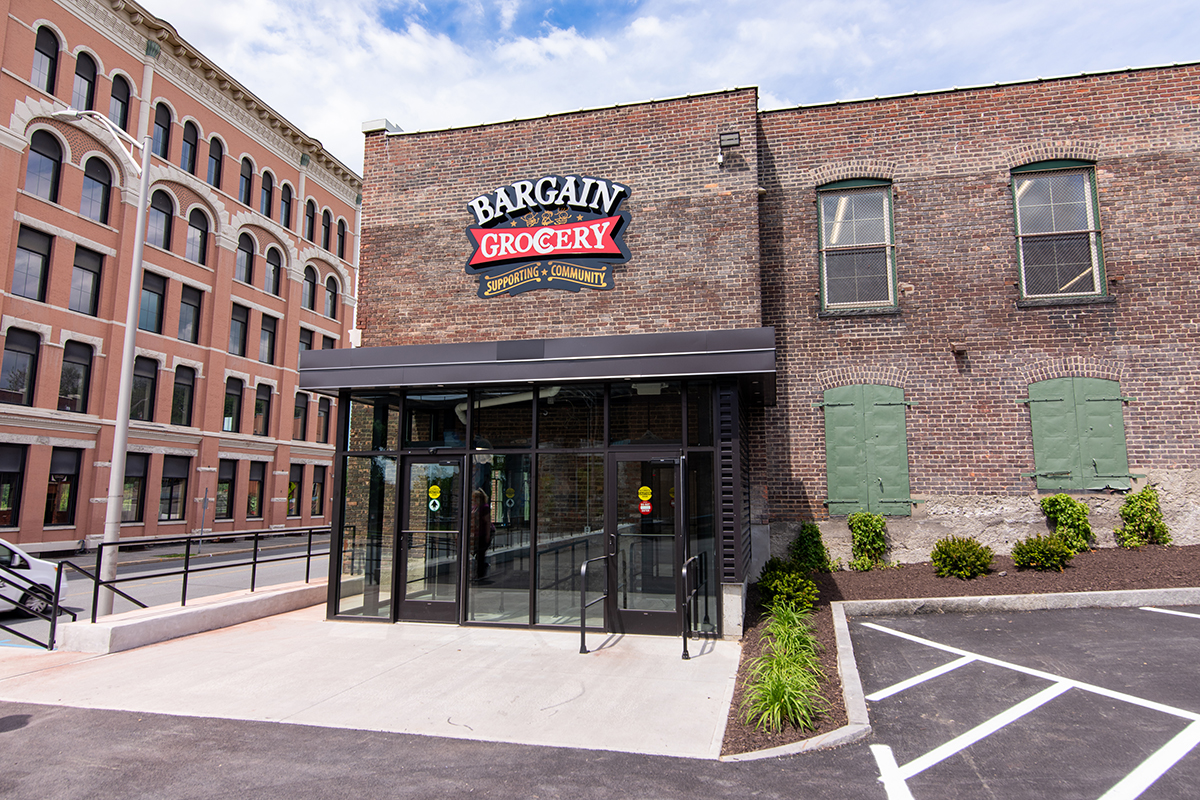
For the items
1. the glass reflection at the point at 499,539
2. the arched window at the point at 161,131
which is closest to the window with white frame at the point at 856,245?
the glass reflection at the point at 499,539

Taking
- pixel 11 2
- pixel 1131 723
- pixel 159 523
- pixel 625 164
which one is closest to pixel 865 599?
pixel 1131 723

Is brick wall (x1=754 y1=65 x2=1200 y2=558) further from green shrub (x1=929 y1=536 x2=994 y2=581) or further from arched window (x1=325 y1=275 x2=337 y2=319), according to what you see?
arched window (x1=325 y1=275 x2=337 y2=319)

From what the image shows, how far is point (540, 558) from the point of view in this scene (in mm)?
9406

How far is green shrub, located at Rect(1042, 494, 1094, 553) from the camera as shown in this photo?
11117 millimetres

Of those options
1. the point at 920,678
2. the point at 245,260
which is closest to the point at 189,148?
the point at 245,260

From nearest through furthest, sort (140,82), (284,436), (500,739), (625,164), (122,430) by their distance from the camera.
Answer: (500,739) → (122,430) → (625,164) → (140,82) → (284,436)

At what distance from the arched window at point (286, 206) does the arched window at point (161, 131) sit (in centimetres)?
600

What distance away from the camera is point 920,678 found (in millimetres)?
6840

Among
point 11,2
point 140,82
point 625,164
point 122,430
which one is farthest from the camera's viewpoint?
point 140,82

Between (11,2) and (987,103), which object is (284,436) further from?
(987,103)

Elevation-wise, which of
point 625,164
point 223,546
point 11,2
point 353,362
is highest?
point 11,2

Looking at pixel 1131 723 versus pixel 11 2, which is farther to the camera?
pixel 11 2

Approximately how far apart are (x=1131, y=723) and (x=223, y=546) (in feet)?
96.7

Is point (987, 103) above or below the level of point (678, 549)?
above
